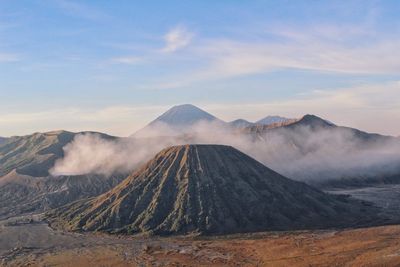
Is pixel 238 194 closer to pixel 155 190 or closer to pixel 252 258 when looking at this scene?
pixel 155 190

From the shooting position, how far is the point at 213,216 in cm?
12750

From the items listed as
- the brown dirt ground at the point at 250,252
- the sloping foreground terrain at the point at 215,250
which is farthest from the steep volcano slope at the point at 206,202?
the brown dirt ground at the point at 250,252

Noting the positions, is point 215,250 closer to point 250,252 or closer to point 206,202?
point 250,252

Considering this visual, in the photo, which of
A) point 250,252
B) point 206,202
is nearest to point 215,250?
point 250,252

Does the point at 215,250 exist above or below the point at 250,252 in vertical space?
below

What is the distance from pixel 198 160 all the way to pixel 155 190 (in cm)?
1771

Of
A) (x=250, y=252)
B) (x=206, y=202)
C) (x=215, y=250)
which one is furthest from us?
(x=206, y=202)

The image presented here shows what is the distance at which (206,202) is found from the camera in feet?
436

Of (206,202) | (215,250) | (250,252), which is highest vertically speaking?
(206,202)

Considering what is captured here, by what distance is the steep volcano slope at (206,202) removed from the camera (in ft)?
418

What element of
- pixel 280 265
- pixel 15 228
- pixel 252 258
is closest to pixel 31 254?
pixel 15 228

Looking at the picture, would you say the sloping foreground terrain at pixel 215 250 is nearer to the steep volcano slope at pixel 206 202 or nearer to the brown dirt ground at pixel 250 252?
the brown dirt ground at pixel 250 252

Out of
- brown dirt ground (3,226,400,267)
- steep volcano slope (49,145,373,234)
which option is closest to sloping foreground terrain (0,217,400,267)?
brown dirt ground (3,226,400,267)

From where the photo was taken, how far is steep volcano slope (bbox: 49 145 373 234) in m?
127
